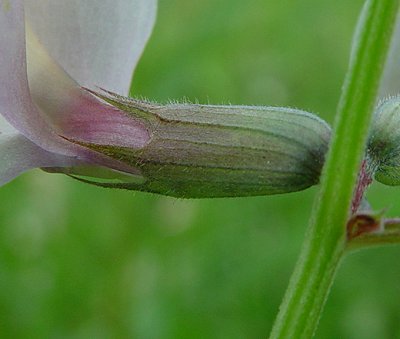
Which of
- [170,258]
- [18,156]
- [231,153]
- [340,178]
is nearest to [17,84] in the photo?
[18,156]

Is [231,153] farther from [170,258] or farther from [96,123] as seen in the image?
[170,258]

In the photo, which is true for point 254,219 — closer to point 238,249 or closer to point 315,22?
point 238,249

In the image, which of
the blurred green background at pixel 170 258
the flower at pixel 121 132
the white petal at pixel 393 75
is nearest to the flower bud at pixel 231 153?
the flower at pixel 121 132

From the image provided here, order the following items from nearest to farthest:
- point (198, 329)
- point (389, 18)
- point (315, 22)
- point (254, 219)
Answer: point (389, 18), point (198, 329), point (254, 219), point (315, 22)

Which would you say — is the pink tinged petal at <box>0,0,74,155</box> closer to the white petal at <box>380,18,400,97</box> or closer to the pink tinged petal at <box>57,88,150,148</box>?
the pink tinged petal at <box>57,88,150,148</box>

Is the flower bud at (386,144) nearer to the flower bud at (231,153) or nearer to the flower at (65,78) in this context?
the flower bud at (231,153)

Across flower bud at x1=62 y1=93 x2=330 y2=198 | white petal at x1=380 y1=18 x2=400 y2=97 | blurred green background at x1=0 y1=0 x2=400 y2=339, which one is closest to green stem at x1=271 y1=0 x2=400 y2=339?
flower bud at x1=62 y1=93 x2=330 y2=198

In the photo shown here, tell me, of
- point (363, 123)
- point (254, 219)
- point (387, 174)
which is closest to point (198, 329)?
point (254, 219)
